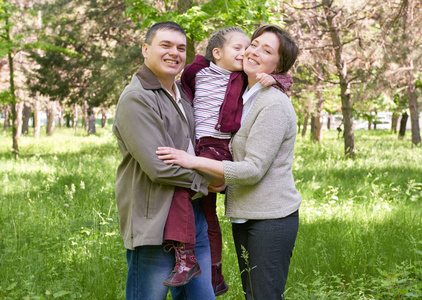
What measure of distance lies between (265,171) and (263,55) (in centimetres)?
73

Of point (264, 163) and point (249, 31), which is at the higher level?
point (249, 31)

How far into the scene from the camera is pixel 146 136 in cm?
233

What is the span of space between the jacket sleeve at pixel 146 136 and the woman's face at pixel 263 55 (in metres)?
0.71

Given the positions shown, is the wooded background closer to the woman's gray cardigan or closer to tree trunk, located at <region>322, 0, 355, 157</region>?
tree trunk, located at <region>322, 0, 355, 157</region>

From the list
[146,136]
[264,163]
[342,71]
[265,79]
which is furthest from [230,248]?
[342,71]

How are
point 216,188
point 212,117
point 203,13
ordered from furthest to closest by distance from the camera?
point 203,13
point 212,117
point 216,188

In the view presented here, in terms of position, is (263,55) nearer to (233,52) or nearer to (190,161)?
(233,52)

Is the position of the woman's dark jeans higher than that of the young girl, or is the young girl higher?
the young girl

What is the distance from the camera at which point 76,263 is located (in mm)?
4500

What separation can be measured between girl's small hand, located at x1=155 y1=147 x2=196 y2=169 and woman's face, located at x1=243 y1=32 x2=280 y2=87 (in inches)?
28.2

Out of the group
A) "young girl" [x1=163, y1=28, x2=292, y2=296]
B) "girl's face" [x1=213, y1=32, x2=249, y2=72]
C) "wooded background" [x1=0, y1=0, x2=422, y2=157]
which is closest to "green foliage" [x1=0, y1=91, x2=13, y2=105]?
"wooded background" [x1=0, y1=0, x2=422, y2=157]

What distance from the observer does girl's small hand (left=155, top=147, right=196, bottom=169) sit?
92.3 inches

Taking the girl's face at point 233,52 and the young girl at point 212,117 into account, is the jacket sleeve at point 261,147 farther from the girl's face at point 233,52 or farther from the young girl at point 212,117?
the girl's face at point 233,52

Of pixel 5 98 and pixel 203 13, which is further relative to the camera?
A: pixel 5 98
